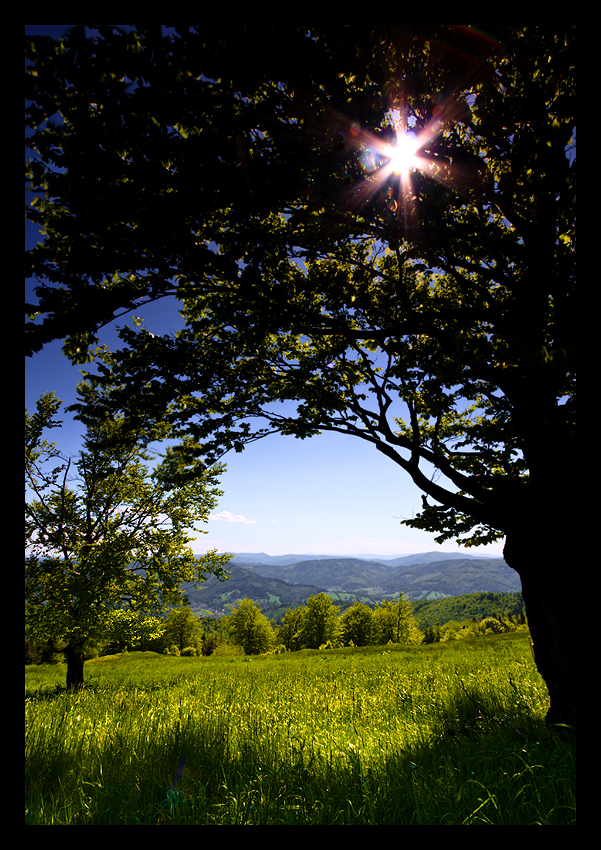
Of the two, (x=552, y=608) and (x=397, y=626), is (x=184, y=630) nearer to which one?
(x=397, y=626)

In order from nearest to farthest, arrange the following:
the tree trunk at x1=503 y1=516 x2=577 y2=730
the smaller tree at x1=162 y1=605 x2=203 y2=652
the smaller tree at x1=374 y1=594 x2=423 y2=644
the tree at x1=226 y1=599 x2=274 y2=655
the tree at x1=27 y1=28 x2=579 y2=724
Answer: the tree at x1=27 y1=28 x2=579 y2=724
the tree trunk at x1=503 y1=516 x2=577 y2=730
the smaller tree at x1=374 y1=594 x2=423 y2=644
the tree at x1=226 y1=599 x2=274 y2=655
the smaller tree at x1=162 y1=605 x2=203 y2=652

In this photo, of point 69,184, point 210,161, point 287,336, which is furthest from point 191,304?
point 210,161

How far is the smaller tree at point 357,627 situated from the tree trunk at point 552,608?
63.2 metres

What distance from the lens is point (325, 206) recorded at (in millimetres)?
3400

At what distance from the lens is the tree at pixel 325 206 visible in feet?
9.80

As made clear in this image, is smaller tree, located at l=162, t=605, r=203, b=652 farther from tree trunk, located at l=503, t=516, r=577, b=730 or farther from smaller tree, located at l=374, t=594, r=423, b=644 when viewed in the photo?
tree trunk, located at l=503, t=516, r=577, b=730

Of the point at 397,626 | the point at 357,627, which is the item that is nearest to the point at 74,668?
the point at 357,627

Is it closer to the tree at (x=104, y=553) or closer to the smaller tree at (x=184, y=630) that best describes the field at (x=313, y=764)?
the tree at (x=104, y=553)

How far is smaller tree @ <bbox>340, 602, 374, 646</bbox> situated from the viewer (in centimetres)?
5931

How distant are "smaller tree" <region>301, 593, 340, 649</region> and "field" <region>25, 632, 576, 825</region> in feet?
192

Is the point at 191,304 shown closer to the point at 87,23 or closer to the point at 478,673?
the point at 87,23

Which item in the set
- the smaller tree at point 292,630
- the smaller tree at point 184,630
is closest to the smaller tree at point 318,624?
the smaller tree at point 292,630

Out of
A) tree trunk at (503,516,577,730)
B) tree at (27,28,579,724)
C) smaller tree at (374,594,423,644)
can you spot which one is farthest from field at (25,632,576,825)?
smaller tree at (374,594,423,644)

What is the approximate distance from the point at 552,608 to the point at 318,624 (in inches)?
2486
